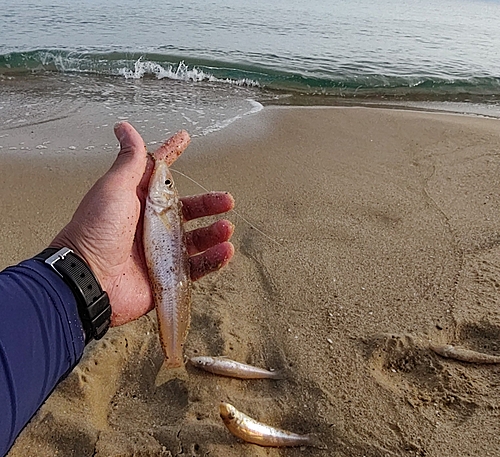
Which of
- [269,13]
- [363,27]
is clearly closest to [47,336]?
[363,27]

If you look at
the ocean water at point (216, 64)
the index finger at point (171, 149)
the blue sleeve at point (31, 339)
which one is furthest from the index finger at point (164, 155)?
the ocean water at point (216, 64)

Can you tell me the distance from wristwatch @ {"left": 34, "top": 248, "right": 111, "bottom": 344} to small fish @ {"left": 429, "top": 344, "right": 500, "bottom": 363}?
229 centimetres

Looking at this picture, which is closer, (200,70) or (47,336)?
(47,336)

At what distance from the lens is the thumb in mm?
3064

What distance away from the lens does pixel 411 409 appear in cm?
301

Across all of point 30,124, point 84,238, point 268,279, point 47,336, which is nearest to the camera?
point 47,336

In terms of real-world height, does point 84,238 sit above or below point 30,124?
above

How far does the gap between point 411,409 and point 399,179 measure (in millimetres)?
3601

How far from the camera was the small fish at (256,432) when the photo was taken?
8.78 ft

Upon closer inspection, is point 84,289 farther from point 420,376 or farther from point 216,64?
point 216,64

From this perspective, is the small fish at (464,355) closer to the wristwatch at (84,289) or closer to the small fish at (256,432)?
the small fish at (256,432)

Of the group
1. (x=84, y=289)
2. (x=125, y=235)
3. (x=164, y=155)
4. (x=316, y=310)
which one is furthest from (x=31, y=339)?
(x=316, y=310)

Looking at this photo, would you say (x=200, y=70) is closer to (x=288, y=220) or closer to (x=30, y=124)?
(x=30, y=124)

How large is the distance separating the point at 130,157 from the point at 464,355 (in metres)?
2.64
